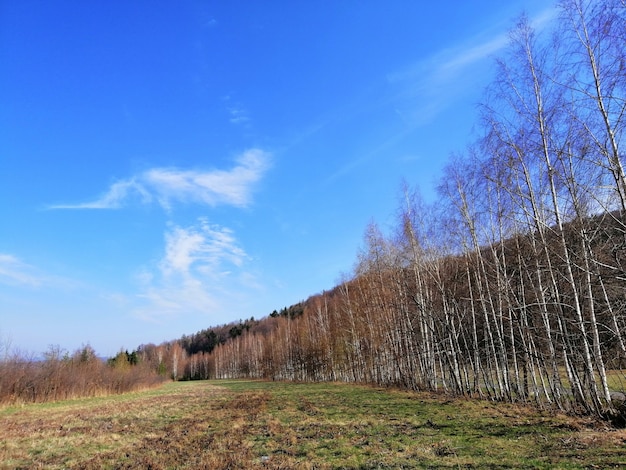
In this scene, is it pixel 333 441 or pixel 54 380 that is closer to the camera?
pixel 333 441

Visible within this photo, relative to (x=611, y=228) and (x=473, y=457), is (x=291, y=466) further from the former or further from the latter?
(x=611, y=228)

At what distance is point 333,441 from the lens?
857 centimetres

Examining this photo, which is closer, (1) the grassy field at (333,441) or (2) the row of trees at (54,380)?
(1) the grassy field at (333,441)

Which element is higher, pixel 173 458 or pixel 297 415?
pixel 173 458

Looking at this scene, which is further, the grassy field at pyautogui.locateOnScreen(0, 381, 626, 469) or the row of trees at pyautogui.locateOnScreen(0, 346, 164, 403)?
the row of trees at pyautogui.locateOnScreen(0, 346, 164, 403)

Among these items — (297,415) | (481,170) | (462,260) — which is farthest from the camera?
(462,260)

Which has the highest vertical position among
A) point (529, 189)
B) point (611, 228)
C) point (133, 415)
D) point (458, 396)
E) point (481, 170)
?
point (481, 170)

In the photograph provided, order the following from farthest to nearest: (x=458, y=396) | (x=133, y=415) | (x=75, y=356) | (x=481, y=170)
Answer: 1. (x=75, y=356)
2. (x=458, y=396)
3. (x=133, y=415)
4. (x=481, y=170)

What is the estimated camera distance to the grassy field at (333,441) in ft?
22.1

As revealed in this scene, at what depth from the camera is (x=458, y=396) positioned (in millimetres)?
16641

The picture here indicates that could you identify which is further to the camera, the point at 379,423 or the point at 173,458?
the point at 379,423

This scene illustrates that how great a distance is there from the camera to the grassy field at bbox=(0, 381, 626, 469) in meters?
6.74

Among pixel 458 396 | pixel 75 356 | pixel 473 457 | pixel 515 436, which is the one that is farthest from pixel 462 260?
pixel 75 356

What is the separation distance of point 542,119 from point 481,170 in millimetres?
2636
